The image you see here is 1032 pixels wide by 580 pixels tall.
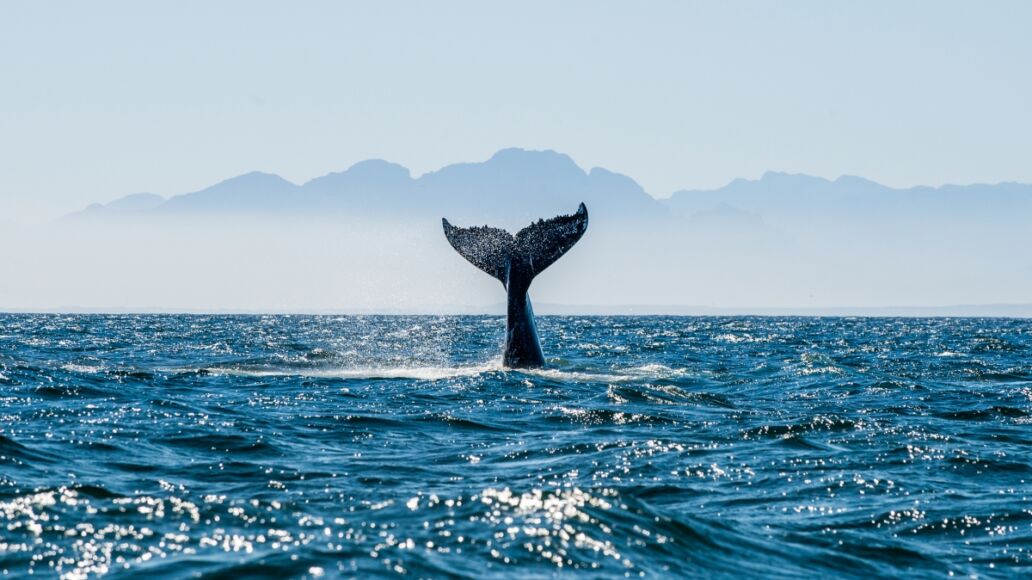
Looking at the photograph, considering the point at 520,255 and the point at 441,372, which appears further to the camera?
the point at 441,372

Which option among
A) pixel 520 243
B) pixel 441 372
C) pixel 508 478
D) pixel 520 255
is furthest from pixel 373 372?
pixel 508 478

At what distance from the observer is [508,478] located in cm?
1044

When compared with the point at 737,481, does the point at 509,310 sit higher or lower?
higher

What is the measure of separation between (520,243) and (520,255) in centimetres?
23

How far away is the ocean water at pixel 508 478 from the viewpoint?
7590 millimetres

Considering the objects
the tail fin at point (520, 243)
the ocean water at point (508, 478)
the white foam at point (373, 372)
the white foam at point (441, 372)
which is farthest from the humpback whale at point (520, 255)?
the ocean water at point (508, 478)

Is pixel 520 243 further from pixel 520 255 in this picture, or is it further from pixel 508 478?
pixel 508 478

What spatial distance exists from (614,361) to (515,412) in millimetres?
12306

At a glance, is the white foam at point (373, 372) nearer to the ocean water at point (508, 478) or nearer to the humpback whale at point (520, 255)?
the humpback whale at point (520, 255)

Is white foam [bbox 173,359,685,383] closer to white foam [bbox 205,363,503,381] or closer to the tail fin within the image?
white foam [bbox 205,363,503,381]

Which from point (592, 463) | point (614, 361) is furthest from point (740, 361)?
point (592, 463)

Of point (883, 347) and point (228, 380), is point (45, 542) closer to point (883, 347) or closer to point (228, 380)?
point (228, 380)

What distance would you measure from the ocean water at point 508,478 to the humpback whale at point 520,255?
73.1 inches

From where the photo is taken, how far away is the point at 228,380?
68.4ft
